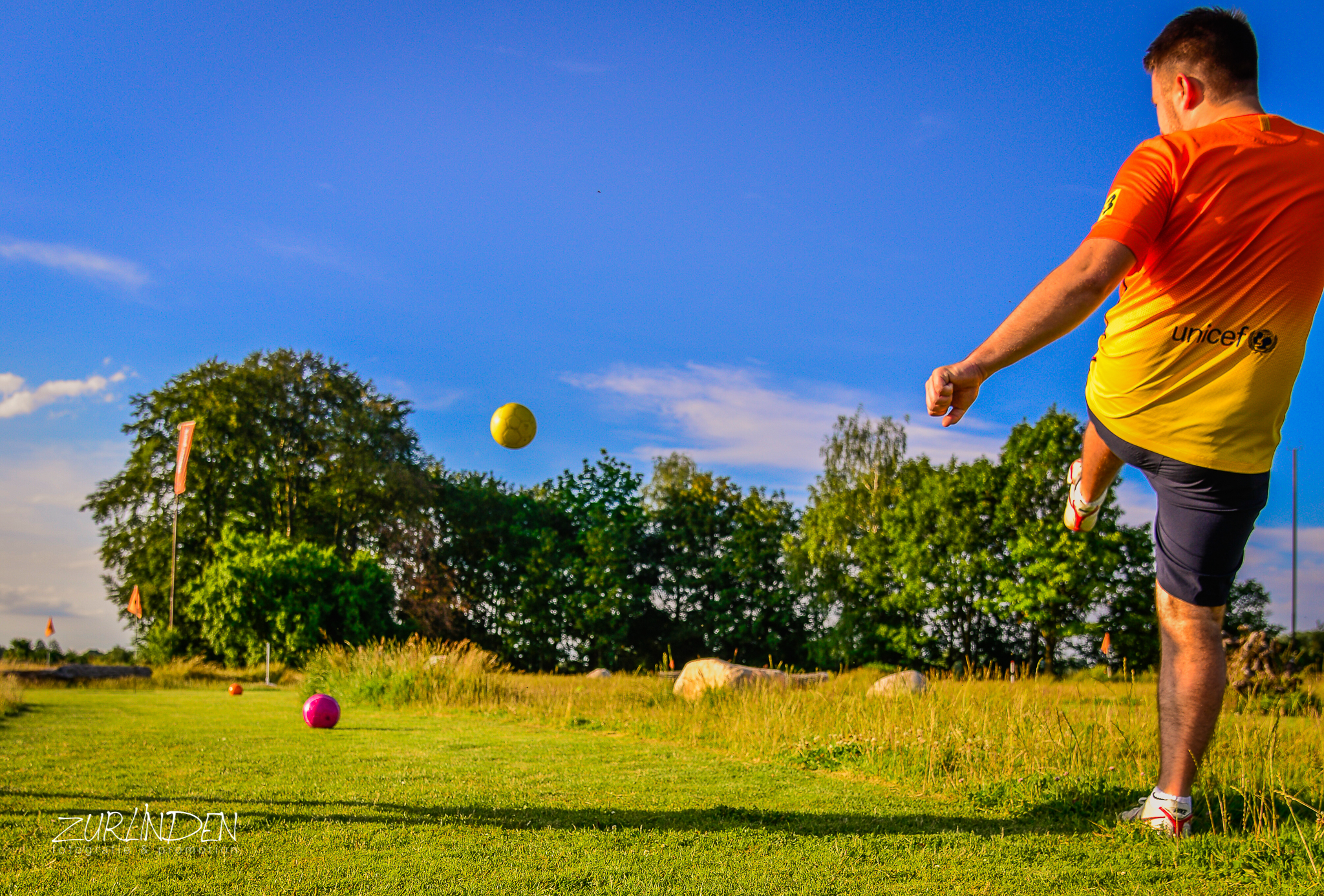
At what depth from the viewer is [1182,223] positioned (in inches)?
104

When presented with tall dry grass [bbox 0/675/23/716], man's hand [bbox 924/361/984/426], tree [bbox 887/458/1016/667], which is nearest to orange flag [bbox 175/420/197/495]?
tall dry grass [bbox 0/675/23/716]

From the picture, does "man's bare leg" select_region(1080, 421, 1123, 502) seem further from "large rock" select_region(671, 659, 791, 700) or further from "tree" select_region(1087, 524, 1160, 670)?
"tree" select_region(1087, 524, 1160, 670)

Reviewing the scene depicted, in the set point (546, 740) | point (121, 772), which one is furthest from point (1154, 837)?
point (121, 772)

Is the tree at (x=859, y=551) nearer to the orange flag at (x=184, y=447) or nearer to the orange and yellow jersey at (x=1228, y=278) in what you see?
the orange flag at (x=184, y=447)

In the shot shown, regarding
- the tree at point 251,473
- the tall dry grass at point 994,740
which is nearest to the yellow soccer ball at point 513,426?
the tall dry grass at point 994,740

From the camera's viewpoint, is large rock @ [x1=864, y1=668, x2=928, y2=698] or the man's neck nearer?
the man's neck

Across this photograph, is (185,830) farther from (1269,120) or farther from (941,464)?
(941,464)

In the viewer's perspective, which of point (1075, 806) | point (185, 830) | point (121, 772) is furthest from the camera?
point (121, 772)

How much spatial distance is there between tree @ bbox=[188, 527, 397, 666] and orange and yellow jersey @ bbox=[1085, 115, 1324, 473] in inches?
919

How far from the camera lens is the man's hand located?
225cm

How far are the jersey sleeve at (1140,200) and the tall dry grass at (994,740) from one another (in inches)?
79.9

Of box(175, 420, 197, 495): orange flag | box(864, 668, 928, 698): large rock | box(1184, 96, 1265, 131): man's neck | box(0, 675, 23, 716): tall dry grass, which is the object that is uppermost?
box(175, 420, 197, 495): orange flag

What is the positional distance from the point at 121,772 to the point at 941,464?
103ft

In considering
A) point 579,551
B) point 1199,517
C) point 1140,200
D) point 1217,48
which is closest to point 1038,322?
point 1140,200
